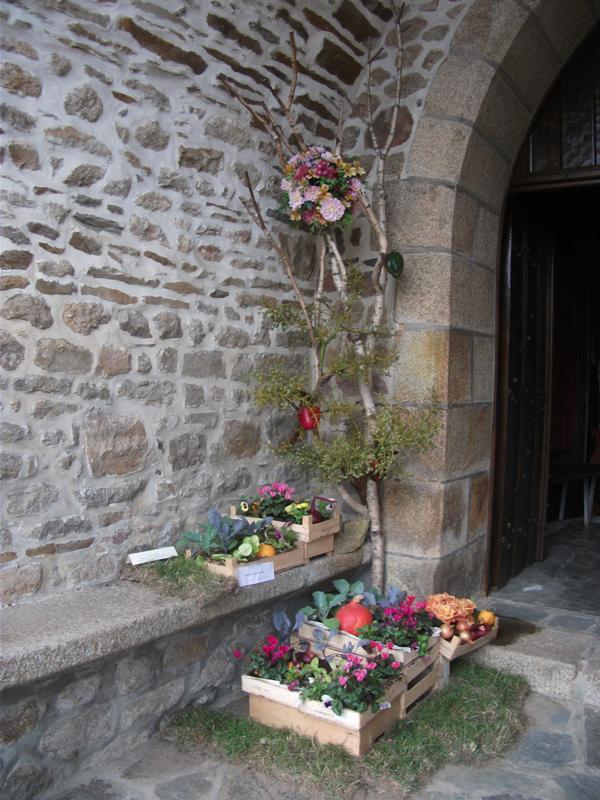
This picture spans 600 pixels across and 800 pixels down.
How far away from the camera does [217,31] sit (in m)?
2.87

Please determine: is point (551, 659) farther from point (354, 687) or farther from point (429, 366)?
point (429, 366)

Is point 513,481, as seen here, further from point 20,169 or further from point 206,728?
point 20,169

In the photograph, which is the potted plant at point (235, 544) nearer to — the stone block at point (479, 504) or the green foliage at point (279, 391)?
the green foliage at point (279, 391)

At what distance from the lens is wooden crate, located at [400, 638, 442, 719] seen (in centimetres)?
280

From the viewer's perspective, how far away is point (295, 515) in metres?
3.17

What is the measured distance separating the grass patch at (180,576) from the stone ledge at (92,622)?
4 centimetres

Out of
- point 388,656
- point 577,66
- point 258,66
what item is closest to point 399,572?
point 388,656

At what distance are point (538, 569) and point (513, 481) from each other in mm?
667

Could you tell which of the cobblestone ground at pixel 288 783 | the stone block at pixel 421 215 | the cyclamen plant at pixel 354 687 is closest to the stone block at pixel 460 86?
the stone block at pixel 421 215

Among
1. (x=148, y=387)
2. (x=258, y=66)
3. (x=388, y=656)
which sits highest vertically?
(x=258, y=66)

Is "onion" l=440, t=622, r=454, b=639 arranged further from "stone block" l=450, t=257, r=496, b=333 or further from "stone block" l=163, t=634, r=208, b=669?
"stone block" l=450, t=257, r=496, b=333

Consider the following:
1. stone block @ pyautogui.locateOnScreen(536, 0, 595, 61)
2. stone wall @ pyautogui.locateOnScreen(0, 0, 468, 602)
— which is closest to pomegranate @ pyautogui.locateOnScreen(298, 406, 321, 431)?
stone wall @ pyautogui.locateOnScreen(0, 0, 468, 602)

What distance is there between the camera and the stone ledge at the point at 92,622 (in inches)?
83.1

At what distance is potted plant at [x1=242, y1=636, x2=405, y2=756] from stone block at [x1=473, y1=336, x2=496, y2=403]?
146 centimetres
